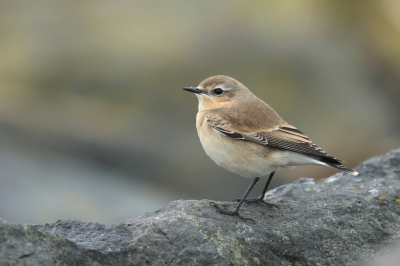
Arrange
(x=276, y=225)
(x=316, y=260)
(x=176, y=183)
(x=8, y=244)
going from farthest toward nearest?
(x=176, y=183) < (x=276, y=225) < (x=316, y=260) < (x=8, y=244)

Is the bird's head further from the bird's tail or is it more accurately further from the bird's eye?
the bird's tail

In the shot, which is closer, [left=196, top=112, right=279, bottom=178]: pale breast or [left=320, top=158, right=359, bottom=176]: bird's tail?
[left=320, top=158, right=359, bottom=176]: bird's tail

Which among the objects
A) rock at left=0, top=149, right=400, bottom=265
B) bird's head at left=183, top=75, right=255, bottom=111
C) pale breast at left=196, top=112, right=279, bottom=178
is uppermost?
bird's head at left=183, top=75, right=255, bottom=111

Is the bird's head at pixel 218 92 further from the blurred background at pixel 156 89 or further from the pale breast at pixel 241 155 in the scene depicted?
the blurred background at pixel 156 89

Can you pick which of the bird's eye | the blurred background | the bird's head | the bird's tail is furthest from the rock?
the blurred background

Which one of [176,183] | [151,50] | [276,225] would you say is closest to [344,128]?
→ [176,183]

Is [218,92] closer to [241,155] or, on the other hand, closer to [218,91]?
[218,91]

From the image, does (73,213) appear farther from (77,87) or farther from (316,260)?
(316,260)
